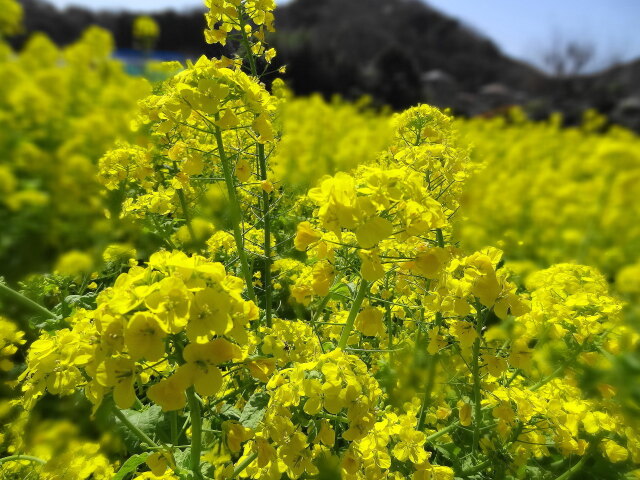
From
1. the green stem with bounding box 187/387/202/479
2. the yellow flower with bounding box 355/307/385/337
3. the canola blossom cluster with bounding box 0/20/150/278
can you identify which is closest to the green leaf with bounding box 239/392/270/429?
the green stem with bounding box 187/387/202/479

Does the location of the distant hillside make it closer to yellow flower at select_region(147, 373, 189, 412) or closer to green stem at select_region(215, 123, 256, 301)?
green stem at select_region(215, 123, 256, 301)

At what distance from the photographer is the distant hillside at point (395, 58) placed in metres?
16.5

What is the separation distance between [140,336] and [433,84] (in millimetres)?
25682

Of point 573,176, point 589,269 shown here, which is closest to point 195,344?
point 589,269

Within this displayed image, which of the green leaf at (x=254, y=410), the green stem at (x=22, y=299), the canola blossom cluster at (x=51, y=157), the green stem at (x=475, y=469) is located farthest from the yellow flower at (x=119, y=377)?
the canola blossom cluster at (x=51, y=157)

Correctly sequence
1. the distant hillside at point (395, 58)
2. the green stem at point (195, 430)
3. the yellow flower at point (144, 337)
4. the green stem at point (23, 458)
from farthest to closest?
1. the distant hillside at point (395, 58)
2. the green stem at point (23, 458)
3. the green stem at point (195, 430)
4. the yellow flower at point (144, 337)

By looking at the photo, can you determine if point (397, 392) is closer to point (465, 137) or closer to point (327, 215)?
point (327, 215)

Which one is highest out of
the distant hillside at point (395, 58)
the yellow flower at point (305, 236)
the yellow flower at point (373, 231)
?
the yellow flower at point (373, 231)

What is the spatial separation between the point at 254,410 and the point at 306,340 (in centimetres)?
26

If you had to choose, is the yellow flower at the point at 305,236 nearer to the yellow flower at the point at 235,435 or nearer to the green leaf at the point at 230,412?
the yellow flower at the point at 235,435

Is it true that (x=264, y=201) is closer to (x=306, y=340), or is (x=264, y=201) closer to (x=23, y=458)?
(x=306, y=340)

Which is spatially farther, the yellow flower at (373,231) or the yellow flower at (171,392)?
the yellow flower at (373,231)

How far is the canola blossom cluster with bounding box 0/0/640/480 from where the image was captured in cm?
102

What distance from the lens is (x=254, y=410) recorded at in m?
1.40
